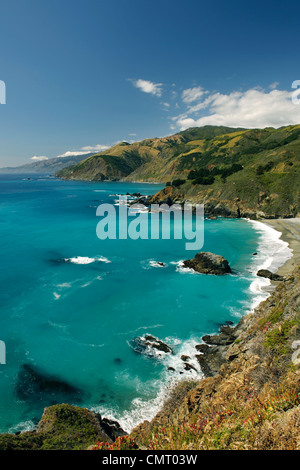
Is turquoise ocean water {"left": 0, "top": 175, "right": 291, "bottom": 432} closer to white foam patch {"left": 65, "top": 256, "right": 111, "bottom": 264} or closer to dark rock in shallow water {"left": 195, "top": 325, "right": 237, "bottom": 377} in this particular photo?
white foam patch {"left": 65, "top": 256, "right": 111, "bottom": 264}

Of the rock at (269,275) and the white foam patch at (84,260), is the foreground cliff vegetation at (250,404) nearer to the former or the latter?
the rock at (269,275)

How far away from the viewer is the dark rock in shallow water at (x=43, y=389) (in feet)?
55.0

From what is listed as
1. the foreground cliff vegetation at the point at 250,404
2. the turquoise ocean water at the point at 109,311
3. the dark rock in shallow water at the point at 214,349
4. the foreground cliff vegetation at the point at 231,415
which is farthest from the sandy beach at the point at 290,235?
the foreground cliff vegetation at the point at 231,415

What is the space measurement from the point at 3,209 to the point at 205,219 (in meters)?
84.7

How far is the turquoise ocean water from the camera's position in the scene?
17094 millimetres

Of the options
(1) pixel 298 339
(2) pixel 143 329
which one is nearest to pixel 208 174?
(2) pixel 143 329

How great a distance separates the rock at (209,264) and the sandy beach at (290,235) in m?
8.01

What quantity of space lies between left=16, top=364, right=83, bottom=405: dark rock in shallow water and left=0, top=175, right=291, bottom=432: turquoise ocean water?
3.5 inches

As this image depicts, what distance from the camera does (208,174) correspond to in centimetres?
11775

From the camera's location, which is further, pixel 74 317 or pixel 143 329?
pixel 74 317
